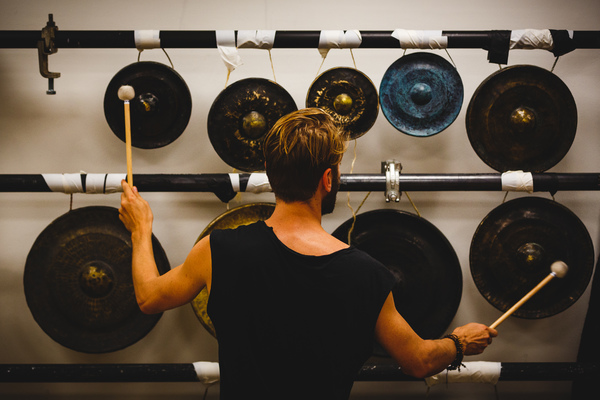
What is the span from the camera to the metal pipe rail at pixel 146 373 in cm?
244

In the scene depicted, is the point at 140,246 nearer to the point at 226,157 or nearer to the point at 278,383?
the point at 278,383

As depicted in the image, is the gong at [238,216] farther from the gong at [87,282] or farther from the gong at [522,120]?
the gong at [522,120]

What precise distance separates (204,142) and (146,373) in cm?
149

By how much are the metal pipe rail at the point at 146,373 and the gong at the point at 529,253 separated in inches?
13.8

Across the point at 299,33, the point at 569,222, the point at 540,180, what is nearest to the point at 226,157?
the point at 299,33

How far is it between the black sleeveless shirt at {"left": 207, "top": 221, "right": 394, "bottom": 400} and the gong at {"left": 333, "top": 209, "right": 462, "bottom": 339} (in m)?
1.42

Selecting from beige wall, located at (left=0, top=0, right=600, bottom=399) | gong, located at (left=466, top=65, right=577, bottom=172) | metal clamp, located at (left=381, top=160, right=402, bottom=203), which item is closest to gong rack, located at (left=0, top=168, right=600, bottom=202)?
metal clamp, located at (left=381, top=160, right=402, bottom=203)

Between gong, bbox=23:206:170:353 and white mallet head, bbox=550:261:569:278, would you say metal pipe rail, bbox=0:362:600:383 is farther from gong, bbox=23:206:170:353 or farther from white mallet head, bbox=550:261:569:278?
white mallet head, bbox=550:261:569:278

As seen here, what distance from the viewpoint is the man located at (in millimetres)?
1182

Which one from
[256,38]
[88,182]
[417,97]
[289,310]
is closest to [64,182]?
[88,182]

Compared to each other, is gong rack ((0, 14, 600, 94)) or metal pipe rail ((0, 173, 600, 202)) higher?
gong rack ((0, 14, 600, 94))

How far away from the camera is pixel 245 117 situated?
2514mm

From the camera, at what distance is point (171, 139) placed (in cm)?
257

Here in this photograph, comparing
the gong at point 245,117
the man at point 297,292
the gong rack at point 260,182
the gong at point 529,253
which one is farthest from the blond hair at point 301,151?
the gong at point 529,253
